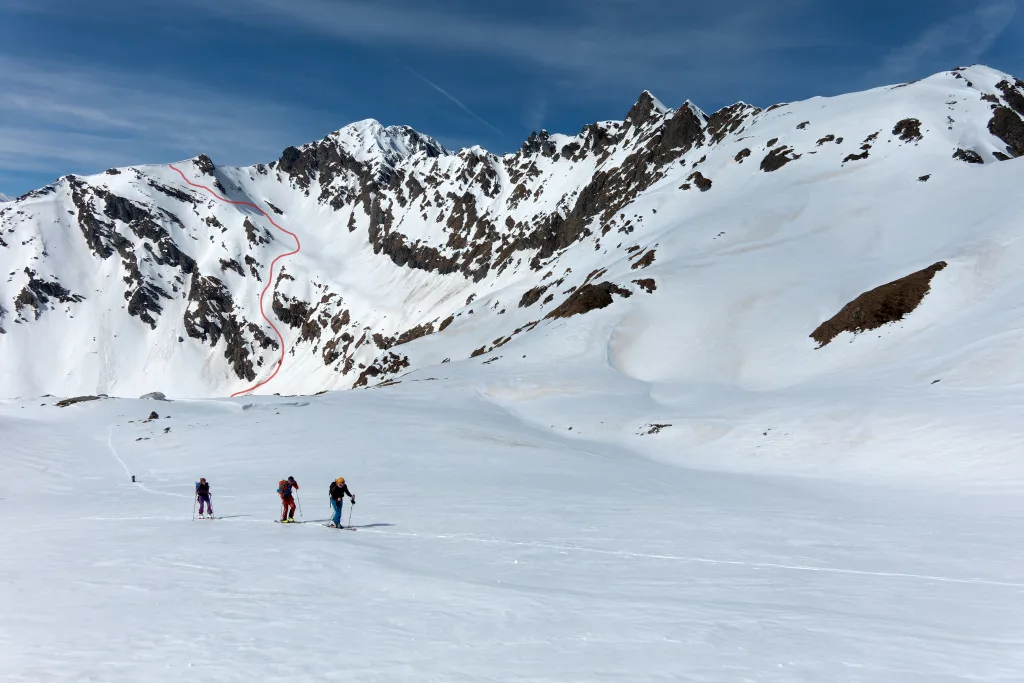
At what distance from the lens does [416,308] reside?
167750 millimetres

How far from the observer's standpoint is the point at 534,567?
14227 millimetres

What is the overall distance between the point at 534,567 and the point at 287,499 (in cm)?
899

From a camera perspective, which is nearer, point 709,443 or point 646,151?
point 709,443

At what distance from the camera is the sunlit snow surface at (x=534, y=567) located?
29.7 feet

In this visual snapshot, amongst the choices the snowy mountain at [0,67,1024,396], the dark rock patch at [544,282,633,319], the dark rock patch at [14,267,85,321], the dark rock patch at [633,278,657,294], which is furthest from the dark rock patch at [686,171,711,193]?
the dark rock patch at [14,267,85,321]

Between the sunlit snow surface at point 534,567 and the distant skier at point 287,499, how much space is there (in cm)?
90

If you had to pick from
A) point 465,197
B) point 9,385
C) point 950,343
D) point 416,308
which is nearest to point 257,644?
point 950,343

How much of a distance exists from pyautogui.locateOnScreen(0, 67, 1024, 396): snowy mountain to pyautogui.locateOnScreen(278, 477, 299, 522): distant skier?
33310mm

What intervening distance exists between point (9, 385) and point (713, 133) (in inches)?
7501

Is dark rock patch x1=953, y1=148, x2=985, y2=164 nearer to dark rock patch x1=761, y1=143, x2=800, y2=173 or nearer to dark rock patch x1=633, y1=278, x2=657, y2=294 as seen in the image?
dark rock patch x1=761, y1=143, x2=800, y2=173

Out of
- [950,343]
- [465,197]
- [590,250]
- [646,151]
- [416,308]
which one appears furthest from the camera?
[465,197]

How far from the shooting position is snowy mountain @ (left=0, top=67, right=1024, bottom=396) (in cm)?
5075

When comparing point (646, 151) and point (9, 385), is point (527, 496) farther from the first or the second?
point (9, 385)

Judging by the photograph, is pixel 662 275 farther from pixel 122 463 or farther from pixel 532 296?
pixel 122 463
